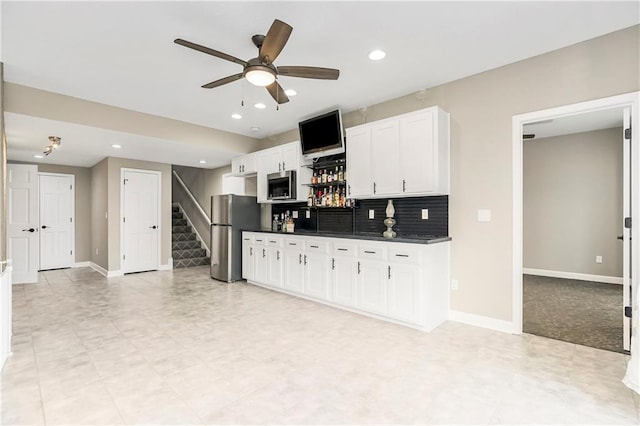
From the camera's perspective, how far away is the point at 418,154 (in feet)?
12.0

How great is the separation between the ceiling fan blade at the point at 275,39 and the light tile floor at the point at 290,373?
7.85 ft

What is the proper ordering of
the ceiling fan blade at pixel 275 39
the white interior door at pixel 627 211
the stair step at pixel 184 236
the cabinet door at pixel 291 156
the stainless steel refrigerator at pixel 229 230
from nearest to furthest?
the ceiling fan blade at pixel 275 39, the white interior door at pixel 627 211, the cabinet door at pixel 291 156, the stainless steel refrigerator at pixel 229 230, the stair step at pixel 184 236

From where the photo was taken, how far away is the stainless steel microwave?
5195mm

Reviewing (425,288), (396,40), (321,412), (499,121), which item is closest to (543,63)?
(499,121)

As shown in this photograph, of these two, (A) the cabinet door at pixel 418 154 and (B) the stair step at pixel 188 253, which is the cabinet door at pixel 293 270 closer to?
(A) the cabinet door at pixel 418 154

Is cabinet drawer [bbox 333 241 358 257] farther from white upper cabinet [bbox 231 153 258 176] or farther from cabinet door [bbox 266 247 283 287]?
white upper cabinet [bbox 231 153 258 176]

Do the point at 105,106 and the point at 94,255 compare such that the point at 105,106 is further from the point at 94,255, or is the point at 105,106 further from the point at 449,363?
the point at 449,363

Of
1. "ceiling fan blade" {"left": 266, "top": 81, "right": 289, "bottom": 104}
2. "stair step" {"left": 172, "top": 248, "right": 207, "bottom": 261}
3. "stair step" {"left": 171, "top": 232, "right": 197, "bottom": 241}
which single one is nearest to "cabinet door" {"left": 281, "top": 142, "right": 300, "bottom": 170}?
"ceiling fan blade" {"left": 266, "top": 81, "right": 289, "bottom": 104}

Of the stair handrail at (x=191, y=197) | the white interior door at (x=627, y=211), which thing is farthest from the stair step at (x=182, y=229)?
the white interior door at (x=627, y=211)

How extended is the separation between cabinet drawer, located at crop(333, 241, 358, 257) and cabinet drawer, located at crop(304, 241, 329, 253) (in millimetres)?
162

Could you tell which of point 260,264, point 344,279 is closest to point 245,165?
point 260,264

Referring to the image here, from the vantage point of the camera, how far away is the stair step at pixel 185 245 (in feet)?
26.5

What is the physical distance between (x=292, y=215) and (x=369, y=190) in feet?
6.76

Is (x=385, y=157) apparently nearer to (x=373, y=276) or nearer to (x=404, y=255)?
(x=404, y=255)
